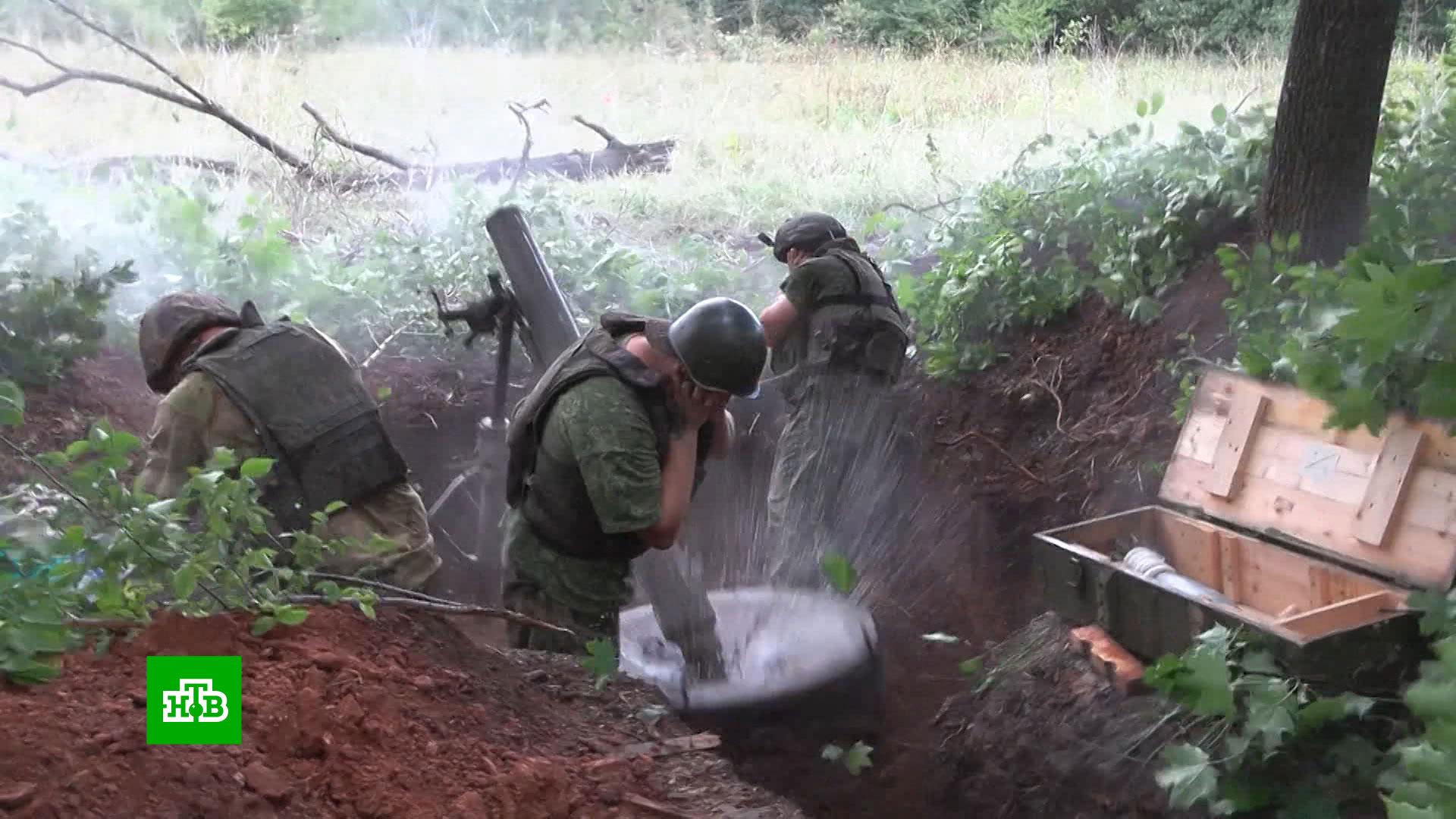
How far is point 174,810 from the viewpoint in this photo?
6.25 ft

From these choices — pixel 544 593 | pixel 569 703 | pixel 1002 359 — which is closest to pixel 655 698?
pixel 569 703

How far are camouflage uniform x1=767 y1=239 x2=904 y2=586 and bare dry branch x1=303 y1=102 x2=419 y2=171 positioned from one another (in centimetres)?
428

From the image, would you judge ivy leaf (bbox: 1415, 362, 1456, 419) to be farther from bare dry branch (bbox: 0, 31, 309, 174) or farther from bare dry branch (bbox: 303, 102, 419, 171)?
bare dry branch (bbox: 0, 31, 309, 174)

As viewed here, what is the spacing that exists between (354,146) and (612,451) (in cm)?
606

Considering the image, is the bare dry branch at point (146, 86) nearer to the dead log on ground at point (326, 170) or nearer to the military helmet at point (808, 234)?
the dead log on ground at point (326, 170)

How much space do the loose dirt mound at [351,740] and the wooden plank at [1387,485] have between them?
2241mm

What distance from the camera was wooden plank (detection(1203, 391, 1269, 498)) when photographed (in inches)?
174

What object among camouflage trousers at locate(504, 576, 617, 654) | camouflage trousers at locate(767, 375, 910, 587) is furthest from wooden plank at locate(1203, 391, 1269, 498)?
camouflage trousers at locate(504, 576, 617, 654)

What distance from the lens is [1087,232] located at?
7.00 m

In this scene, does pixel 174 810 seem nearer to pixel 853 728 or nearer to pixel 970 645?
pixel 853 728

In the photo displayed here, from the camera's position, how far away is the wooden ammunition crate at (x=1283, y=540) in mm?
3516

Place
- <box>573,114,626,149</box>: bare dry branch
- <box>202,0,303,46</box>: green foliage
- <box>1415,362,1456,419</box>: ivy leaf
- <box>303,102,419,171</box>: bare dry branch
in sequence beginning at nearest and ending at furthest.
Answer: <box>1415,362,1456,419</box>: ivy leaf, <box>303,102,419,171</box>: bare dry branch, <box>202,0,303,46</box>: green foliage, <box>573,114,626,149</box>: bare dry branch

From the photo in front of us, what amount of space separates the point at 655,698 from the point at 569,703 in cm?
27

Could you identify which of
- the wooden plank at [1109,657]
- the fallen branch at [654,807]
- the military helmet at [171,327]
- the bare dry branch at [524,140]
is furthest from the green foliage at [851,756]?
the bare dry branch at [524,140]
